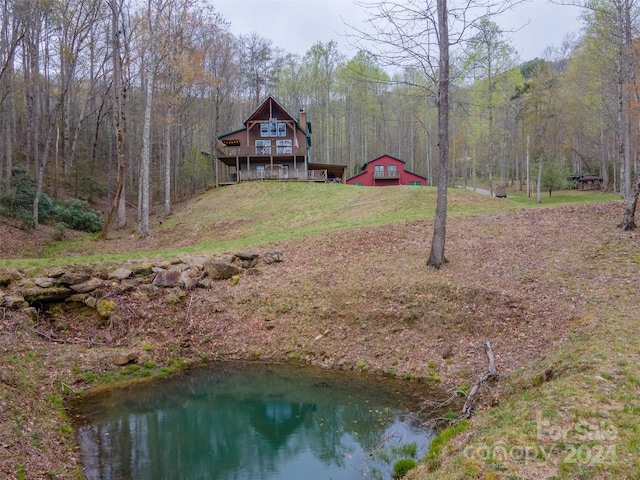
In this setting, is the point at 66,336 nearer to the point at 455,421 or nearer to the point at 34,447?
the point at 34,447

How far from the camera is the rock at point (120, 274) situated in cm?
1157

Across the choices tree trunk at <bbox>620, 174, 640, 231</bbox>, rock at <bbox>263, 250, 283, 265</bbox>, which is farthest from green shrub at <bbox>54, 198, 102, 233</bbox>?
tree trunk at <bbox>620, 174, 640, 231</bbox>

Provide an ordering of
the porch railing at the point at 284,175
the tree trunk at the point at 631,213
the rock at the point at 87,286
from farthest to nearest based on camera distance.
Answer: the porch railing at the point at 284,175
the tree trunk at the point at 631,213
the rock at the point at 87,286

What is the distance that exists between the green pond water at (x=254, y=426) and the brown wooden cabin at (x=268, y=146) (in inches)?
1073

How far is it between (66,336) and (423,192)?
1907 cm

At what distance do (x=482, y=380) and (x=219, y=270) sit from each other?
334 inches

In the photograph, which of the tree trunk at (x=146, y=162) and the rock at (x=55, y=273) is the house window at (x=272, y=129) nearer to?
the tree trunk at (x=146, y=162)

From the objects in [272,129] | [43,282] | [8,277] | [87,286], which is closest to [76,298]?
[87,286]

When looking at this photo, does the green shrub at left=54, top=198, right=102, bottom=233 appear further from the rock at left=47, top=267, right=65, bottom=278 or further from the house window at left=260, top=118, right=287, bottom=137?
the house window at left=260, top=118, right=287, bottom=137

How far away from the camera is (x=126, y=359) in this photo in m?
9.30

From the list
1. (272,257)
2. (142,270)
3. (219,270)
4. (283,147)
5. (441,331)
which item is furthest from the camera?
(283,147)

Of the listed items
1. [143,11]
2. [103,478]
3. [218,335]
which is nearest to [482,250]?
[218,335]

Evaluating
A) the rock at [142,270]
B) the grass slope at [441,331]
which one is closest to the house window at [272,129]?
the grass slope at [441,331]

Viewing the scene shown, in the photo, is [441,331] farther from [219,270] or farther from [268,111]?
[268,111]
